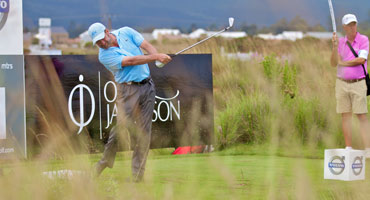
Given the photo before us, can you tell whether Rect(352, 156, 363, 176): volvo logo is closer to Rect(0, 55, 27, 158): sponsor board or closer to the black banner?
the black banner

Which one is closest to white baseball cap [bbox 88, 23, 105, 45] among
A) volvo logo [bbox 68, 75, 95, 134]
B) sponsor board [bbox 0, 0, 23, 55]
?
sponsor board [bbox 0, 0, 23, 55]

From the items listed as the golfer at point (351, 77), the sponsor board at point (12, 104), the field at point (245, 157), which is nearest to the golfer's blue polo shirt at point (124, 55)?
the field at point (245, 157)

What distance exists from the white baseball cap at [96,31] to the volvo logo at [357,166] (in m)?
2.77

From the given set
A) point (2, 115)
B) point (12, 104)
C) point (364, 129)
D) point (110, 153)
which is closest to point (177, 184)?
point (110, 153)

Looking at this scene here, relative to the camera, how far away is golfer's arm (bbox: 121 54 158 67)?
6316 mm

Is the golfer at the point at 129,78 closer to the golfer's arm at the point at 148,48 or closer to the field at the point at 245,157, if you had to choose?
the golfer's arm at the point at 148,48

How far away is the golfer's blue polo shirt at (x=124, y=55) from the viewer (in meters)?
6.50

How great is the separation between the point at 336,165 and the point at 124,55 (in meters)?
2.37

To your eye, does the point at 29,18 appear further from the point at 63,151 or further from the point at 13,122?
the point at 13,122

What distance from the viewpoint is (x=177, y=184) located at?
525 centimetres

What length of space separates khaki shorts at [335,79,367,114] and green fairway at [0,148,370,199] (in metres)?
0.80

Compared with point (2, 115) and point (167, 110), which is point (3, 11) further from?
point (167, 110)

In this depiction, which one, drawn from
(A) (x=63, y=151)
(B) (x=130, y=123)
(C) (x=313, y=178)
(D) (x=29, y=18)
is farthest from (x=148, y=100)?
(D) (x=29, y=18)

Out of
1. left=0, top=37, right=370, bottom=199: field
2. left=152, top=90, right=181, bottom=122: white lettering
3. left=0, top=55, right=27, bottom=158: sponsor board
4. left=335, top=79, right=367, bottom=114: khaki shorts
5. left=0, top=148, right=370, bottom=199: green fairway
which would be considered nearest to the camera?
left=0, top=148, right=370, bottom=199: green fairway
